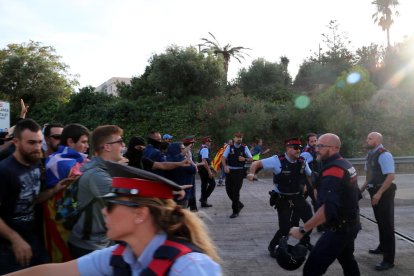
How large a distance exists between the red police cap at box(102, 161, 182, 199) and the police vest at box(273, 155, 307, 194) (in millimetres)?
5151

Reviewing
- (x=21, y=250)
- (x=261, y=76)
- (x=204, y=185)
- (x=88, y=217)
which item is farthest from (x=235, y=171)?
(x=261, y=76)

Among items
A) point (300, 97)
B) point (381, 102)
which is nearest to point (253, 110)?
point (300, 97)

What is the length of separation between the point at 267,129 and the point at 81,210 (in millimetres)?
22731

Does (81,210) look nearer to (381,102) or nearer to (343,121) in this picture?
(343,121)

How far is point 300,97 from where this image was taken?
27391mm

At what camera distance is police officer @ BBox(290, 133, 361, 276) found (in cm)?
430

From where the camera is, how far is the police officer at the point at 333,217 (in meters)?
4.30

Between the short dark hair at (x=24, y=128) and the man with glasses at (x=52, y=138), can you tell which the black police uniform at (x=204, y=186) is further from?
the short dark hair at (x=24, y=128)

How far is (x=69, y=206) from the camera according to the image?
349cm

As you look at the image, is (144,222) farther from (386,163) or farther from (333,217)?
(386,163)

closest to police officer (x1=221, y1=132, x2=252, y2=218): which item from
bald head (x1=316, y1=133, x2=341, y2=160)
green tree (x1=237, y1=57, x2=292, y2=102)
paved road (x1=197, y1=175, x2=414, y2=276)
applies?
paved road (x1=197, y1=175, x2=414, y2=276)

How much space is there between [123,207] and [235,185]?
8374 millimetres

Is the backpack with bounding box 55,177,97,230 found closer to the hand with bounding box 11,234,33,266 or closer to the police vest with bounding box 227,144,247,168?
the hand with bounding box 11,234,33,266

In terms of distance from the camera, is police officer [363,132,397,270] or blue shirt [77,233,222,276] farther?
police officer [363,132,397,270]
